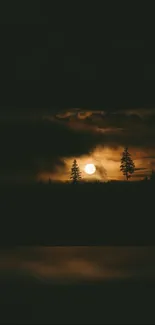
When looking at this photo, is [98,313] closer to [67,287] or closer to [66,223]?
[67,287]

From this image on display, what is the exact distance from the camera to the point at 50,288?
20.2 metres

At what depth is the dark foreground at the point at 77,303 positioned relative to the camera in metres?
15.5

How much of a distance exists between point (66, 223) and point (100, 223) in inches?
61.2

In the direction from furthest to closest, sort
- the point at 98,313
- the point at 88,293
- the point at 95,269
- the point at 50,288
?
the point at 95,269 → the point at 50,288 → the point at 88,293 → the point at 98,313

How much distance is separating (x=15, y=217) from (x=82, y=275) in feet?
25.8

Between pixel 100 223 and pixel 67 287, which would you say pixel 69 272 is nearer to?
pixel 67 287

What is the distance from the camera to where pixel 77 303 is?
17.5 meters

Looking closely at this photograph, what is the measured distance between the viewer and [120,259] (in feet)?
90.1

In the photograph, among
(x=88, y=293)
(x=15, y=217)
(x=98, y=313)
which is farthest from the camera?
(x=15, y=217)

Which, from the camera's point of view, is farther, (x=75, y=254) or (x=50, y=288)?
(x=75, y=254)

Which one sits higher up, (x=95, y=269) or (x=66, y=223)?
(x=66, y=223)

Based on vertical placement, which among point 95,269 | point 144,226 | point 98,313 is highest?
point 144,226

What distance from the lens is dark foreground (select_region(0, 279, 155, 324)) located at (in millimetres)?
15484

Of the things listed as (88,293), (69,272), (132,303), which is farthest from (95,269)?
(132,303)
